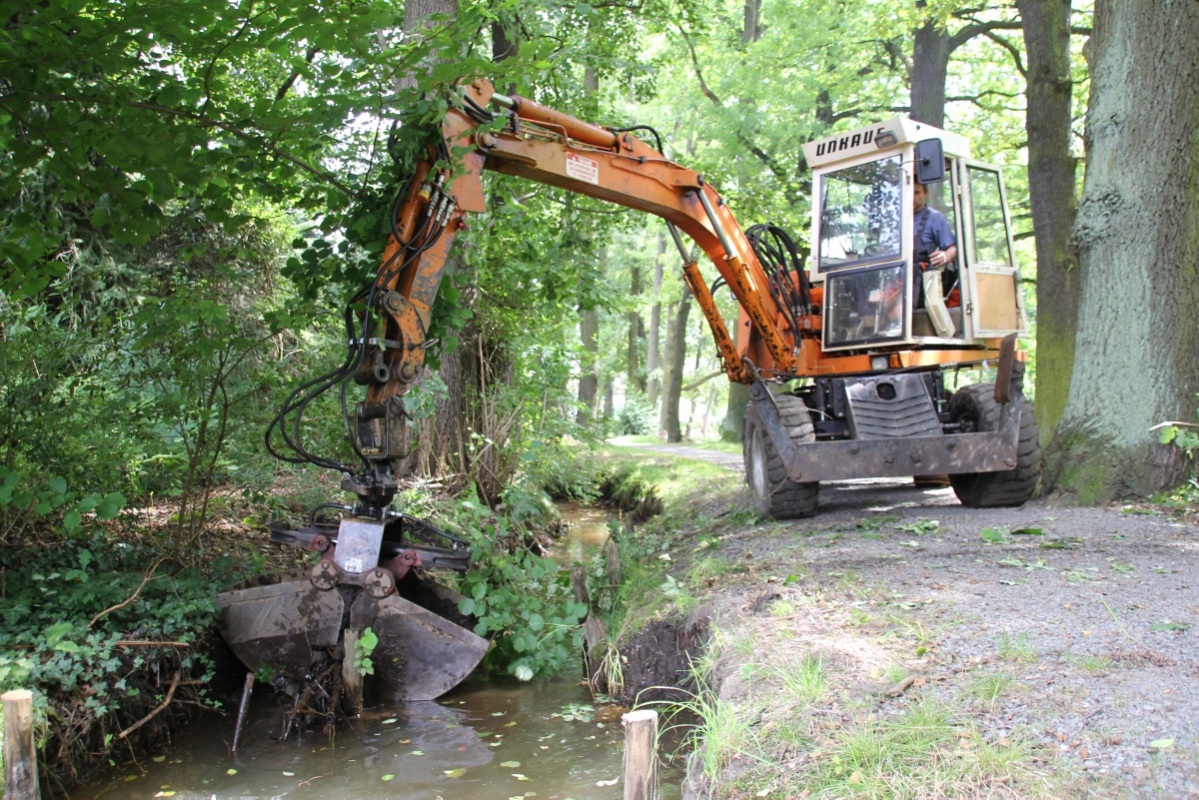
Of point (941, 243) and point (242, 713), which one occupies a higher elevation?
point (941, 243)

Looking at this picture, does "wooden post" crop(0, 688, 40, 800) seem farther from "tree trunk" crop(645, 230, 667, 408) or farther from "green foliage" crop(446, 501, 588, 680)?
"tree trunk" crop(645, 230, 667, 408)

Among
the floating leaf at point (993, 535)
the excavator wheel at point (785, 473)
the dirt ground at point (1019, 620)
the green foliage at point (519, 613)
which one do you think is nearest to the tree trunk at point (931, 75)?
the excavator wheel at point (785, 473)

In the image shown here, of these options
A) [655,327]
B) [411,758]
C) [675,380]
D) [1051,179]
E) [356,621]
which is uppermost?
[655,327]

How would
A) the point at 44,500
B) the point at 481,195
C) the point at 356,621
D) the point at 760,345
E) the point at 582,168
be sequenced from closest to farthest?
the point at 44,500
the point at 356,621
the point at 481,195
the point at 582,168
the point at 760,345

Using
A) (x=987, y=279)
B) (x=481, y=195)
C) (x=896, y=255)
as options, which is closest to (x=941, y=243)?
(x=896, y=255)

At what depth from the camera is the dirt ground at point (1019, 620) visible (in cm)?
338

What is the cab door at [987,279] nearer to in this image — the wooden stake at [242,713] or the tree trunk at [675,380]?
the wooden stake at [242,713]

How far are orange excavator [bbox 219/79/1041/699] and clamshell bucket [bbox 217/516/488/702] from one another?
0.04 ft

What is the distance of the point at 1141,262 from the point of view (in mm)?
8406

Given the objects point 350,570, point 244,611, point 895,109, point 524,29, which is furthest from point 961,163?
point 895,109

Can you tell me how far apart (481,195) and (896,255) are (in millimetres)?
4081

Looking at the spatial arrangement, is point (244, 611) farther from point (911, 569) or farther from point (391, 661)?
point (911, 569)

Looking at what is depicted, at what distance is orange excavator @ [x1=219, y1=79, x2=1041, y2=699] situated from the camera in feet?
19.3

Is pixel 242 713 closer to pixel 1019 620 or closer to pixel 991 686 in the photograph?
pixel 991 686
